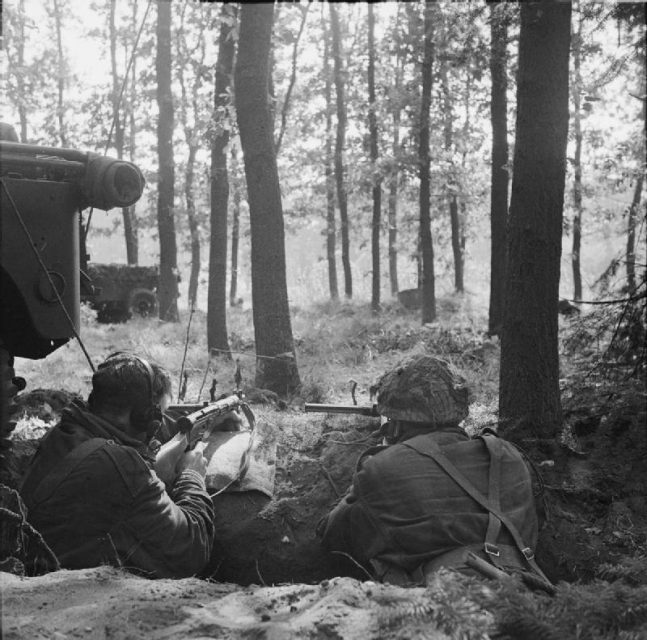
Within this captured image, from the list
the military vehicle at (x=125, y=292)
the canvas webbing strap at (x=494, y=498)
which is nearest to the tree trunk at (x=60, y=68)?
the military vehicle at (x=125, y=292)

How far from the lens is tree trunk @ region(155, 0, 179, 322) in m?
16.5

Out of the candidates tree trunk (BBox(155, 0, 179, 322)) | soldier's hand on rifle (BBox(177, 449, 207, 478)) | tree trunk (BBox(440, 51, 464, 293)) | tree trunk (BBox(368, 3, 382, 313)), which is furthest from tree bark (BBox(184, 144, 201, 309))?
soldier's hand on rifle (BBox(177, 449, 207, 478))

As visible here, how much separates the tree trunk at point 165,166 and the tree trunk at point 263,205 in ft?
28.9

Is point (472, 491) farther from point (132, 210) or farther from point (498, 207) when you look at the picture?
point (132, 210)

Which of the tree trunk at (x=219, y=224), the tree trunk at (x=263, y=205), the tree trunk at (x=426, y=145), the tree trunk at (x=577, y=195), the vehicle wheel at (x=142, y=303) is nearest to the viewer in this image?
the tree trunk at (x=263, y=205)

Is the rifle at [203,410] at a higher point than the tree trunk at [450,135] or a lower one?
lower

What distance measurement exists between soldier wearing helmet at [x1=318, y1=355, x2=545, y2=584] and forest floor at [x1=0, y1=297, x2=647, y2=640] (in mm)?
383

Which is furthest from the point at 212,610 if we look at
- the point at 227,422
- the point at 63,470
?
the point at 227,422

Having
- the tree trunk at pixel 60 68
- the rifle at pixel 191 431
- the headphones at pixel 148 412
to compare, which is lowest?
the rifle at pixel 191 431

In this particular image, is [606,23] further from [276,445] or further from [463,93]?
[463,93]

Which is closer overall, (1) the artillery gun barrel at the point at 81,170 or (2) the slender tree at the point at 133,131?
(1) the artillery gun barrel at the point at 81,170

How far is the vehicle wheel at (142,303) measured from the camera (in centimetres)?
2133

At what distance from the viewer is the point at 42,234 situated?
331 centimetres

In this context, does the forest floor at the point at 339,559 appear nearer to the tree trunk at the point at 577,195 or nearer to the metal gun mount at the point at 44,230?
the metal gun mount at the point at 44,230
